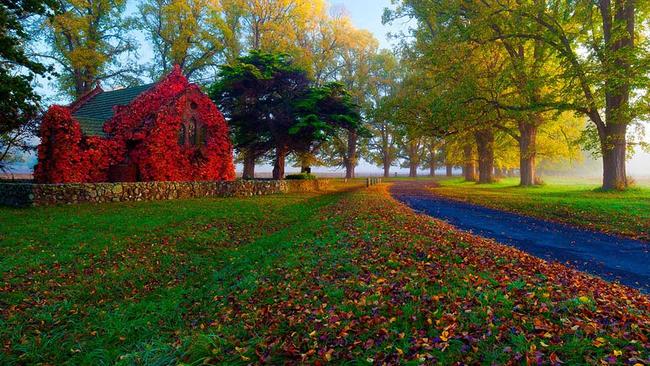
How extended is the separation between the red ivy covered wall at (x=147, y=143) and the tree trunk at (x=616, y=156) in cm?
2661

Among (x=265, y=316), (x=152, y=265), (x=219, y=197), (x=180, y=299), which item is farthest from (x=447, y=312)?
(x=219, y=197)

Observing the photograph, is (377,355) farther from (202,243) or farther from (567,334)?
(202,243)

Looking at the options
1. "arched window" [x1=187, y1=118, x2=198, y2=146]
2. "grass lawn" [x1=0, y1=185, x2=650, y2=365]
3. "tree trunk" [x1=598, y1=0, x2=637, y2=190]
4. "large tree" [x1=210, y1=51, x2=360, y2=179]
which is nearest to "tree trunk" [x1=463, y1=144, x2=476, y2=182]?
"large tree" [x1=210, y1=51, x2=360, y2=179]

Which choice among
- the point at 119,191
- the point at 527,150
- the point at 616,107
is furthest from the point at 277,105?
the point at 616,107

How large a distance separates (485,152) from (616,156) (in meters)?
18.0

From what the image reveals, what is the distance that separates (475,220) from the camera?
14.5 m

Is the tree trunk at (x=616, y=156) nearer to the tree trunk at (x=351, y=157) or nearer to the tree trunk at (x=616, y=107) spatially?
the tree trunk at (x=616, y=107)

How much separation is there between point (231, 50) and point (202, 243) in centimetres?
3368

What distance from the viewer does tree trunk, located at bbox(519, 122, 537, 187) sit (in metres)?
29.6

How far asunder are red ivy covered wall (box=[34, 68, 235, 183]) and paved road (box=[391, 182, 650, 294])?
18807 mm

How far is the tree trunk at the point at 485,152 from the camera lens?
36531mm

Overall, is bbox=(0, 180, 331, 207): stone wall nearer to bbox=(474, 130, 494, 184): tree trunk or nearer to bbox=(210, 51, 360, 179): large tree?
bbox=(210, 51, 360, 179): large tree

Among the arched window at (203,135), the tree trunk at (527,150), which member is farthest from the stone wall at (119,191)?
the tree trunk at (527,150)

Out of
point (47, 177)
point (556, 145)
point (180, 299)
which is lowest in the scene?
point (180, 299)
